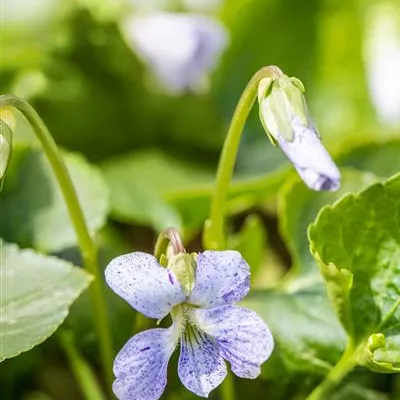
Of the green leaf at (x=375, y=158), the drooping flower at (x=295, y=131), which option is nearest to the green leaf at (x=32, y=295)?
the drooping flower at (x=295, y=131)

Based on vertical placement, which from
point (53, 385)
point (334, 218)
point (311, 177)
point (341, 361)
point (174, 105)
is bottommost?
point (53, 385)

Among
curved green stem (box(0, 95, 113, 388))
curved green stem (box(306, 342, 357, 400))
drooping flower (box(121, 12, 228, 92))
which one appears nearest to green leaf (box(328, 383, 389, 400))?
curved green stem (box(306, 342, 357, 400))

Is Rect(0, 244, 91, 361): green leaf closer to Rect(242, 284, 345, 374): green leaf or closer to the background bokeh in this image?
the background bokeh

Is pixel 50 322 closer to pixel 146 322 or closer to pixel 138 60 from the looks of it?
pixel 146 322

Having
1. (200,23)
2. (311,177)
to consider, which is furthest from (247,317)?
(200,23)

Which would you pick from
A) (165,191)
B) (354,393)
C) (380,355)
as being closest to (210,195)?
(165,191)

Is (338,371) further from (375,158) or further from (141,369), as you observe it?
(375,158)
